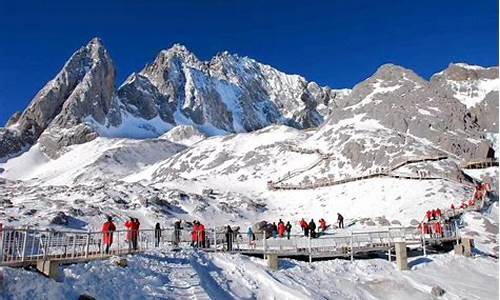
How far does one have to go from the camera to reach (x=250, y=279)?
2197 centimetres

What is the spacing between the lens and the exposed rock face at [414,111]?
73.4 m

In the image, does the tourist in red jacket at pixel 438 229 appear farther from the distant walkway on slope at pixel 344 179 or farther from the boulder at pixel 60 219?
the boulder at pixel 60 219

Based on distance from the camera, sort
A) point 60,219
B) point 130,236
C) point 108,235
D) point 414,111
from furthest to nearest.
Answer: point 414,111
point 60,219
point 130,236
point 108,235

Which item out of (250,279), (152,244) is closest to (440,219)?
(152,244)

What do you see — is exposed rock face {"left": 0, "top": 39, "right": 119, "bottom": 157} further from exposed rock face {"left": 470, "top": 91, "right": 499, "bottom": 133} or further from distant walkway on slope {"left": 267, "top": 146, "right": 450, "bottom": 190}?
exposed rock face {"left": 470, "top": 91, "right": 499, "bottom": 133}

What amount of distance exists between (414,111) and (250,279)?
226ft

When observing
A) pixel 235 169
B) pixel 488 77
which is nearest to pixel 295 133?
pixel 235 169

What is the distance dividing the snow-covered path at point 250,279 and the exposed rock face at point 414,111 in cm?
4135

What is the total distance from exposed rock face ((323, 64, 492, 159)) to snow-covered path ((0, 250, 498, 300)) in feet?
136

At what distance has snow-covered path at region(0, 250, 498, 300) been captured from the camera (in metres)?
15.2

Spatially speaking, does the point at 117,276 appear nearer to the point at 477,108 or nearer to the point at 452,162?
the point at 452,162

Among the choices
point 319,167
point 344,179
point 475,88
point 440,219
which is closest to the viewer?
point 440,219

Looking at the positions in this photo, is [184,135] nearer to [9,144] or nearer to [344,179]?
[9,144]

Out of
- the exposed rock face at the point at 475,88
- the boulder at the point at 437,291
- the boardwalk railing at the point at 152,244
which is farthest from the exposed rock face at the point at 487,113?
the boulder at the point at 437,291
